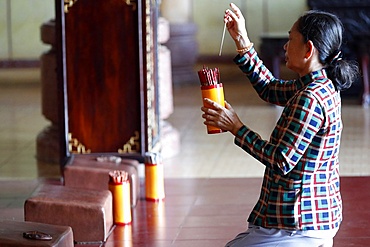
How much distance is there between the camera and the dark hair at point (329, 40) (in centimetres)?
309

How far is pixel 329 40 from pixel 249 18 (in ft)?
27.4

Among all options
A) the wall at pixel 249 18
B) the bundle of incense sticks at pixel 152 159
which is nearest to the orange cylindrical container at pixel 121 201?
the bundle of incense sticks at pixel 152 159

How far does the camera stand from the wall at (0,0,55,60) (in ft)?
37.8

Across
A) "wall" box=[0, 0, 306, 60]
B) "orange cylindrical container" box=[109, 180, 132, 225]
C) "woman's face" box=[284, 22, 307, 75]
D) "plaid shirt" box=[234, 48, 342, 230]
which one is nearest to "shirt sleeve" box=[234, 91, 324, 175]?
"plaid shirt" box=[234, 48, 342, 230]

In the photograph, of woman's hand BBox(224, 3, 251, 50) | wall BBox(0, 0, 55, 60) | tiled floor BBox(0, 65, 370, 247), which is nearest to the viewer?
woman's hand BBox(224, 3, 251, 50)

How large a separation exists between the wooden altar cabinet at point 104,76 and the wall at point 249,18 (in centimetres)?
577

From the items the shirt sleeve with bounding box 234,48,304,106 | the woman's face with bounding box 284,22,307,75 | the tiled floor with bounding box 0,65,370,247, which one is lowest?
the tiled floor with bounding box 0,65,370,247

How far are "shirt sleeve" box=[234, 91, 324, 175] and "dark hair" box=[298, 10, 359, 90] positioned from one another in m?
0.15

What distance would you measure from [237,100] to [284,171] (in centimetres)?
625

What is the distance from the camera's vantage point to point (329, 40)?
3.09 meters

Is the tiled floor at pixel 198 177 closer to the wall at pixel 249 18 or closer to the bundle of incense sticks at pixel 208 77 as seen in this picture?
the bundle of incense sticks at pixel 208 77

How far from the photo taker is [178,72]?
1051cm

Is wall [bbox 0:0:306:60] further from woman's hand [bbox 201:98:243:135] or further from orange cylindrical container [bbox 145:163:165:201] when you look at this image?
woman's hand [bbox 201:98:243:135]

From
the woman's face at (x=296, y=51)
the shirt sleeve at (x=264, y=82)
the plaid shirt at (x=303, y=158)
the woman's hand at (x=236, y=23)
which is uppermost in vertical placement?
the woman's hand at (x=236, y=23)
